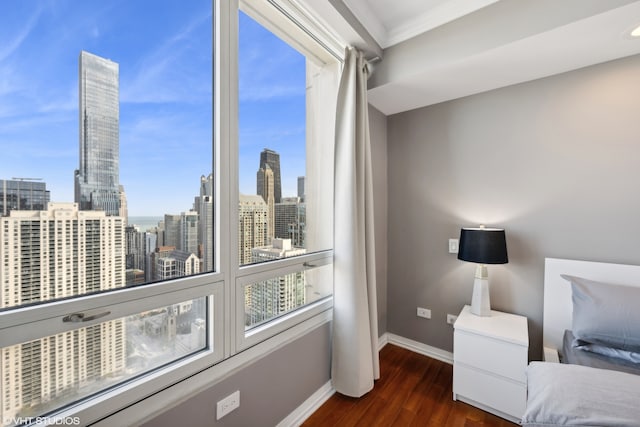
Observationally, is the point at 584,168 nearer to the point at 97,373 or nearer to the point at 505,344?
the point at 505,344

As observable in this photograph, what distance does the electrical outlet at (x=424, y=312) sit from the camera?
249cm

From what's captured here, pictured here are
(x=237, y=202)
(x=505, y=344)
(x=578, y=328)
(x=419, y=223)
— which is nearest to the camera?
(x=237, y=202)

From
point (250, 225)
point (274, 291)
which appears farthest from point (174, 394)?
point (250, 225)

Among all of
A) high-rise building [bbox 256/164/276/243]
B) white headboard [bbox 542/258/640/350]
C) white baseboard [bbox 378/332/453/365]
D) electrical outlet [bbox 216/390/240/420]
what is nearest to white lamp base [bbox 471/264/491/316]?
white headboard [bbox 542/258/640/350]

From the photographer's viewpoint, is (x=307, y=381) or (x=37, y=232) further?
(x=307, y=381)

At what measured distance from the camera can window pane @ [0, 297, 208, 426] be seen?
829mm

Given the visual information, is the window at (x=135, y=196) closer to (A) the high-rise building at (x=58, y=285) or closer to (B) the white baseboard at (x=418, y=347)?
(A) the high-rise building at (x=58, y=285)

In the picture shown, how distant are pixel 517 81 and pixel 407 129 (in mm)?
909

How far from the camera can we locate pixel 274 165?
169 cm

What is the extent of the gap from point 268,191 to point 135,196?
0.73 metres

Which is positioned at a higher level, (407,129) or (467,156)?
(407,129)

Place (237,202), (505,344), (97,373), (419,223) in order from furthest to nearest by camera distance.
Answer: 1. (419,223)
2. (505,344)
3. (237,202)
4. (97,373)

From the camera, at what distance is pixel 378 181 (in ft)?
8.50

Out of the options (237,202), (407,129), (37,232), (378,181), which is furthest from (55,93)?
(407,129)
